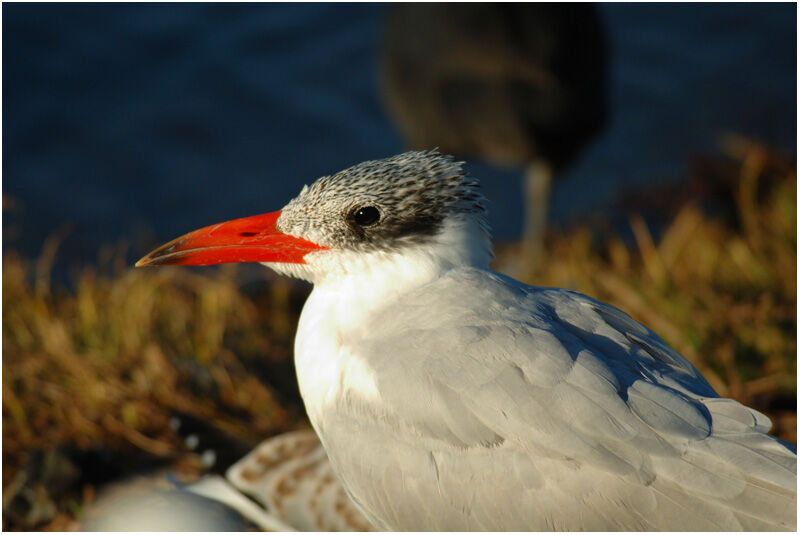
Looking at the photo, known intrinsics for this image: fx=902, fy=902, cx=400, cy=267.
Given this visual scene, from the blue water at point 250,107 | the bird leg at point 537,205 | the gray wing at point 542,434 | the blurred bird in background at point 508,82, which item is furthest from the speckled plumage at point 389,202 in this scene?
the blue water at point 250,107

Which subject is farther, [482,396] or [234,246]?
[234,246]

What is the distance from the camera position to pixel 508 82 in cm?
595

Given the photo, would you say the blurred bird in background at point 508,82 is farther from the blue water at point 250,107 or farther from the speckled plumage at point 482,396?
the speckled plumage at point 482,396

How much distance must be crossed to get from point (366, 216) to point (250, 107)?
5736 mm

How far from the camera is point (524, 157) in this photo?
6.29 metres

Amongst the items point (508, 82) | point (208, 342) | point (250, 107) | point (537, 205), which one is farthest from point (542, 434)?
point (250, 107)

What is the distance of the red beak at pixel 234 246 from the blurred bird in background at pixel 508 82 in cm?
345

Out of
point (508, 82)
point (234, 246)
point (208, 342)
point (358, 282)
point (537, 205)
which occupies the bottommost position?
point (208, 342)

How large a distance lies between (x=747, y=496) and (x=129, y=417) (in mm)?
2560

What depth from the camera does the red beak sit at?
2832mm

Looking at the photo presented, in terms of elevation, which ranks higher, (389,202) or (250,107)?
(250,107)

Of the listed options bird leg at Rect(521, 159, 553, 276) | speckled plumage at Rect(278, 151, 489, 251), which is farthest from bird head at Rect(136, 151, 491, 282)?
bird leg at Rect(521, 159, 553, 276)

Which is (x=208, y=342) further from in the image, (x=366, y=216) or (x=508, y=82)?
(x=508, y=82)

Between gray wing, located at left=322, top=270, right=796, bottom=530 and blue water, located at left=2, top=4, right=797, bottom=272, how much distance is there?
4.66m
